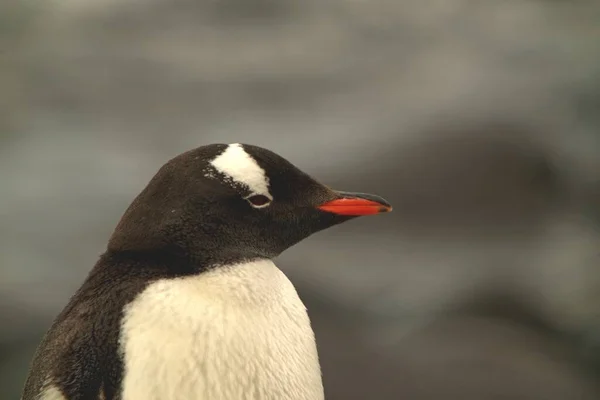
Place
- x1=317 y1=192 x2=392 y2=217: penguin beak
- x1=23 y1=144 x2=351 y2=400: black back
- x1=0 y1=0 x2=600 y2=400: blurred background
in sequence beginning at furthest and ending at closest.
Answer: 1. x1=0 y1=0 x2=600 y2=400: blurred background
2. x1=317 y1=192 x2=392 y2=217: penguin beak
3. x1=23 y1=144 x2=351 y2=400: black back

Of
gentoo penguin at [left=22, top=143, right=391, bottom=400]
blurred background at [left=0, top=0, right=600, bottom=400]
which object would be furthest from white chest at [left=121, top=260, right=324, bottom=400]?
blurred background at [left=0, top=0, right=600, bottom=400]

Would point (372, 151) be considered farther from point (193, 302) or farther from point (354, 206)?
point (193, 302)

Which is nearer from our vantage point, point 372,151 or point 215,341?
point 215,341

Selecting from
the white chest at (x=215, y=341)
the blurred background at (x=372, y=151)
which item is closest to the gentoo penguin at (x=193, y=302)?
the white chest at (x=215, y=341)

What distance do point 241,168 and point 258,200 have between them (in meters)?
0.04

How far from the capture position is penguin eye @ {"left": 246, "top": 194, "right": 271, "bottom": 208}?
61 centimetres

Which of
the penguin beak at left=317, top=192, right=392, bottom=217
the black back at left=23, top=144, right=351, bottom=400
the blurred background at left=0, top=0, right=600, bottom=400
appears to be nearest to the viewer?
the black back at left=23, top=144, right=351, bottom=400

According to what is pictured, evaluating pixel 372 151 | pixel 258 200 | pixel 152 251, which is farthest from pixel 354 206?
pixel 372 151

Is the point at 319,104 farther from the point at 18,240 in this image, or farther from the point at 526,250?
the point at 18,240

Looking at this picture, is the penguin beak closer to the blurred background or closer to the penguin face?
the penguin face

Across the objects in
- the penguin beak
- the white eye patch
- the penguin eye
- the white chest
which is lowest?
the white chest

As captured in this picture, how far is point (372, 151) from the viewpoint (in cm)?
192

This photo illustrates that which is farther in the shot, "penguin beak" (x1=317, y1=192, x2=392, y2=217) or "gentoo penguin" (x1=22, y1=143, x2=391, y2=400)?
"penguin beak" (x1=317, y1=192, x2=392, y2=217)

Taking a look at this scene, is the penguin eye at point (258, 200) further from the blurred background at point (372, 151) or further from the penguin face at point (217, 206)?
the blurred background at point (372, 151)
